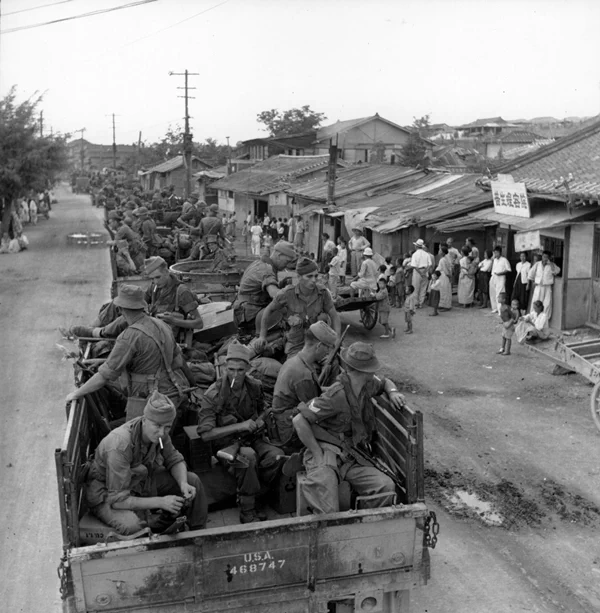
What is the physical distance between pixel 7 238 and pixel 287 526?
28360mm

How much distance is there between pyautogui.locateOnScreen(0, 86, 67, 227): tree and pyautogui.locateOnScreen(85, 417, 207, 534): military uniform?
26020 mm

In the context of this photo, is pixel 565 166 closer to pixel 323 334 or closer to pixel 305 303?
pixel 305 303

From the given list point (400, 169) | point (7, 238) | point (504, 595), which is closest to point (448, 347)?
point (504, 595)

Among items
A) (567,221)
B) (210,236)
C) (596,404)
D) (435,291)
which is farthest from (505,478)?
(435,291)

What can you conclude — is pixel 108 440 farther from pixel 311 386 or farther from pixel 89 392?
pixel 311 386

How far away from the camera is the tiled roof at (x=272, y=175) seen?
3299cm

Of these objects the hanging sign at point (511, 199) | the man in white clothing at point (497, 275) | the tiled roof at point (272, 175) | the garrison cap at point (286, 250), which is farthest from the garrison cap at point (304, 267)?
the tiled roof at point (272, 175)

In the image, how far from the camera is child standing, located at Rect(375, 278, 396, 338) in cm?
1529

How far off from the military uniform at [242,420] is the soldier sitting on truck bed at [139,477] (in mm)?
476

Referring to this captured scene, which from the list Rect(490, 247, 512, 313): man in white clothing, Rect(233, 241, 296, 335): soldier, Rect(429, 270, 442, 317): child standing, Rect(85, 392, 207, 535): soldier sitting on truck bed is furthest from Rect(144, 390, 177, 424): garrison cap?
Rect(429, 270, 442, 317): child standing

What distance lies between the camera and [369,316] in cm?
1611

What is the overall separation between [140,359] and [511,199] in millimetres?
12105

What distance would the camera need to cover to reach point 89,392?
6.07m

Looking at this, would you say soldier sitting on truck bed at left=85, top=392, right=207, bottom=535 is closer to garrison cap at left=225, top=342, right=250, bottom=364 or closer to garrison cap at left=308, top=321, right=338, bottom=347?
garrison cap at left=225, top=342, right=250, bottom=364
